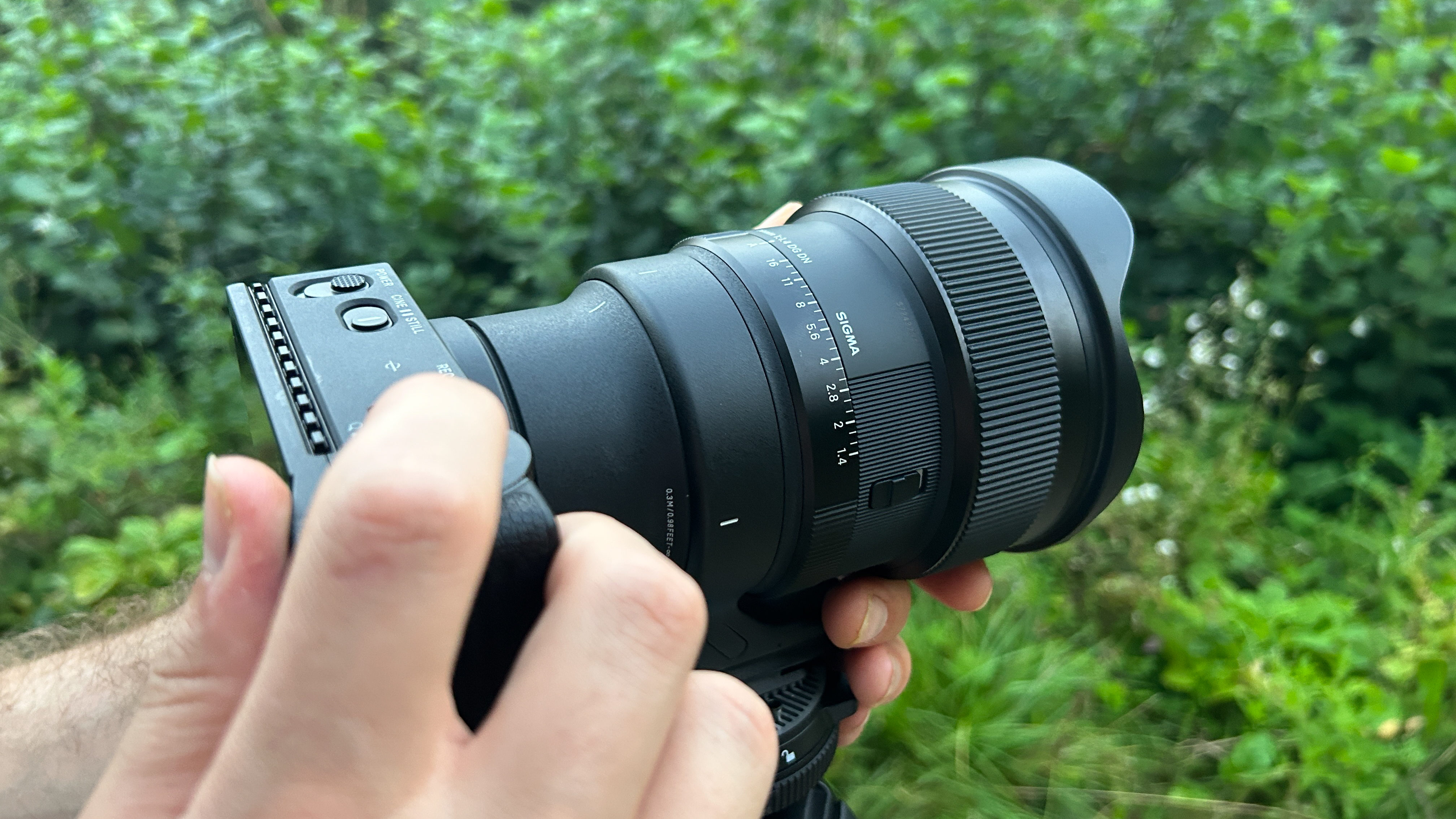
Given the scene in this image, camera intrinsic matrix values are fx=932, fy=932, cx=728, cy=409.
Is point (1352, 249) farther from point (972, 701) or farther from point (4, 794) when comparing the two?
point (4, 794)

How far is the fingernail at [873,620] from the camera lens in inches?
41.2

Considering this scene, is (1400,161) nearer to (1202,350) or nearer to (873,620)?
(1202,350)

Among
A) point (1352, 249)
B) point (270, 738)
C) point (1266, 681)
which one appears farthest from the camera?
point (1352, 249)

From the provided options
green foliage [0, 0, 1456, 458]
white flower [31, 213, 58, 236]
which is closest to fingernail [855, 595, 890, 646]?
green foliage [0, 0, 1456, 458]

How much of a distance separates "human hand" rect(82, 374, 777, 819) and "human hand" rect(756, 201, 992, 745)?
48cm

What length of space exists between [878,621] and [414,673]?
71 centimetres

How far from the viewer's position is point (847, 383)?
0.88 meters

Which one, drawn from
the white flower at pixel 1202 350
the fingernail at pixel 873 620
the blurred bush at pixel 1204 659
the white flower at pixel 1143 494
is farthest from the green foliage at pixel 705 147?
the fingernail at pixel 873 620

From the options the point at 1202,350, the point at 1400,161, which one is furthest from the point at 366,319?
the point at 1400,161

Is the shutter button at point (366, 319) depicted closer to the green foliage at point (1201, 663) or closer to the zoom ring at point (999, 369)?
the zoom ring at point (999, 369)

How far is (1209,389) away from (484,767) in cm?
214

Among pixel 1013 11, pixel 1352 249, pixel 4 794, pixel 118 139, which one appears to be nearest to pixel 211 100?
pixel 118 139

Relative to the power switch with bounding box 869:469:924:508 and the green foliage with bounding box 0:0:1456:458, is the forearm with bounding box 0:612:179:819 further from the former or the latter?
the green foliage with bounding box 0:0:1456:458

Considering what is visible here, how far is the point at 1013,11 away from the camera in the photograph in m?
2.21
